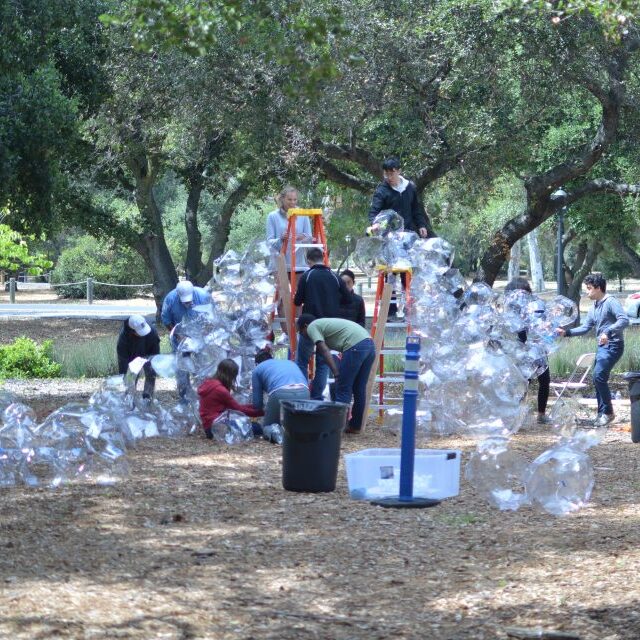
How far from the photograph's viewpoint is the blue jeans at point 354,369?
11648 mm

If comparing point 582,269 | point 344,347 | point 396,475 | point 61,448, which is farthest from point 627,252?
point 61,448

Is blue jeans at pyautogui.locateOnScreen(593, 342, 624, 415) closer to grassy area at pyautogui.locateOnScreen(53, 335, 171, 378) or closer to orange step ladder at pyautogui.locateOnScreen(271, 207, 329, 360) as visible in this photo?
orange step ladder at pyautogui.locateOnScreen(271, 207, 329, 360)

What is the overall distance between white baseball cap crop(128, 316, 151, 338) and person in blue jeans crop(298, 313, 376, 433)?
6.96ft

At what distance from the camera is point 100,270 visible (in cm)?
4831

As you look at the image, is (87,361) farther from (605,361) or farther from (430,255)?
(605,361)

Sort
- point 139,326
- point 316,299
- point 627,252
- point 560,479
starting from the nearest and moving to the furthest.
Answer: point 560,479 → point 316,299 → point 139,326 → point 627,252

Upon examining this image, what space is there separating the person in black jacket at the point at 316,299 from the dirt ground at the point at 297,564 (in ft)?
8.35

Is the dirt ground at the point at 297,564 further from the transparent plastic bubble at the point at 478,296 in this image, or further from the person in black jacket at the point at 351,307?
the transparent plastic bubble at the point at 478,296

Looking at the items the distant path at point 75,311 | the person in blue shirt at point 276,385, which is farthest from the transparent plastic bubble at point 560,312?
the distant path at point 75,311

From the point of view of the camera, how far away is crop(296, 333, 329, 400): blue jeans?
1187 centimetres

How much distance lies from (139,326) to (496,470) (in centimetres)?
539

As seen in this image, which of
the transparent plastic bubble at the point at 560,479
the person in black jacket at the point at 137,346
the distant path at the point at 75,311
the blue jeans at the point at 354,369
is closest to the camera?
the transparent plastic bubble at the point at 560,479

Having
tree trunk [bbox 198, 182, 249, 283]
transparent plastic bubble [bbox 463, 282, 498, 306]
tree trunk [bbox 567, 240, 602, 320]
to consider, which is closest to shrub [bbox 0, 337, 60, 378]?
transparent plastic bubble [bbox 463, 282, 498, 306]

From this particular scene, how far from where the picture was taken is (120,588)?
587cm
